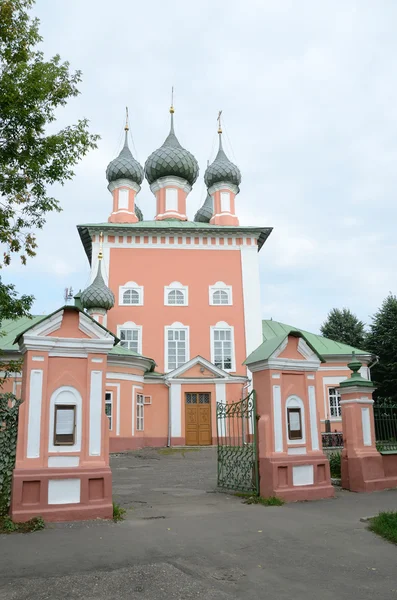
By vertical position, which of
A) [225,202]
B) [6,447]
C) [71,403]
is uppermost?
[225,202]

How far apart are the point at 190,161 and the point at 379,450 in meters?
22.8

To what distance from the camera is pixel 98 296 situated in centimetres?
2392

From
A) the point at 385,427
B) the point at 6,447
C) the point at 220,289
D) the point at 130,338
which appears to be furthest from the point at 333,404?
the point at 6,447

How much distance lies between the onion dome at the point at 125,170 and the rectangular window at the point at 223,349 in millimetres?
10210

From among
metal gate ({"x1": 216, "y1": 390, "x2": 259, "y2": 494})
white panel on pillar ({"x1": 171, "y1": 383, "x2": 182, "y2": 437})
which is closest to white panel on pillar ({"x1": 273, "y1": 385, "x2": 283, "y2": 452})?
metal gate ({"x1": 216, "y1": 390, "x2": 259, "y2": 494})

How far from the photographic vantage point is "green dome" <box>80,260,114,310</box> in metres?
23.9

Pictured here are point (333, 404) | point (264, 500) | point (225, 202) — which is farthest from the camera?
point (225, 202)

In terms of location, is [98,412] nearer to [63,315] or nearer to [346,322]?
[63,315]

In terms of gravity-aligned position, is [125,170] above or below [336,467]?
above

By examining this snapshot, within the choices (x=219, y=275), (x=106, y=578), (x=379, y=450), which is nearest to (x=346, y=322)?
(x=219, y=275)

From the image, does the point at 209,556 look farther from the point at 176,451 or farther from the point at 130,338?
the point at 130,338

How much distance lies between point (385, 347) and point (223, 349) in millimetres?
12070

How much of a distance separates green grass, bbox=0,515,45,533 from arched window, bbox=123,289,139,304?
19337 millimetres

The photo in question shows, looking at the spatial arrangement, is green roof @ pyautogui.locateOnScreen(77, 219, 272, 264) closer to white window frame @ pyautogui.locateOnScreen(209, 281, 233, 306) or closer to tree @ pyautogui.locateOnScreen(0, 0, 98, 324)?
white window frame @ pyautogui.locateOnScreen(209, 281, 233, 306)
